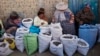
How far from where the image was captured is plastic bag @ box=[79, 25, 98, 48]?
20.7 feet

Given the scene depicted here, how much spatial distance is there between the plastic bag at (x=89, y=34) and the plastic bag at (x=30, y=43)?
120 centimetres

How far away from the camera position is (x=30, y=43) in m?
6.07

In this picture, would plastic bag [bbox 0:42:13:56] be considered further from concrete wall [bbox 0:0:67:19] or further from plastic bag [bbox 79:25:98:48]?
plastic bag [bbox 79:25:98:48]

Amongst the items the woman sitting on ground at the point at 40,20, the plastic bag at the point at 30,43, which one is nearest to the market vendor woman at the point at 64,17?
the woman sitting on ground at the point at 40,20

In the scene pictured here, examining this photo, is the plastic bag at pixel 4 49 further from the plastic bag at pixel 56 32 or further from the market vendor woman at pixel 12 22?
the plastic bag at pixel 56 32

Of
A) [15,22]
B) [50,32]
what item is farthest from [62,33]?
[15,22]

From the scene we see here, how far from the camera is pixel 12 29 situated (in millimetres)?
6770

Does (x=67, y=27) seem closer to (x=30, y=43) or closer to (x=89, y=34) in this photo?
(x=89, y=34)

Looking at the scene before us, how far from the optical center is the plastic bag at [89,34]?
6.30m

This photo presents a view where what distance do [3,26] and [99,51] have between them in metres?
2.75

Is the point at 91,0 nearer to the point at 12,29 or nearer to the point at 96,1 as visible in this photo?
the point at 96,1

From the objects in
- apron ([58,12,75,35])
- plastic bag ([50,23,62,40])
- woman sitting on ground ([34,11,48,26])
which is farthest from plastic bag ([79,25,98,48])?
woman sitting on ground ([34,11,48,26])

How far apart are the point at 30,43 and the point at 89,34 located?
151 cm

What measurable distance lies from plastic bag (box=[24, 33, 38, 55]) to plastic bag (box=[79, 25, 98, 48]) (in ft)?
3.94
